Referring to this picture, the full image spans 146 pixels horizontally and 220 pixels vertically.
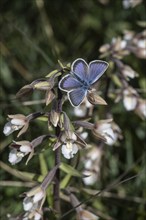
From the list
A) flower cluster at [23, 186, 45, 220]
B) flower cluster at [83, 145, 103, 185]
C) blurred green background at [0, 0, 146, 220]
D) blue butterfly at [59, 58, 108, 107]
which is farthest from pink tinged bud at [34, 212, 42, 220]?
flower cluster at [83, 145, 103, 185]

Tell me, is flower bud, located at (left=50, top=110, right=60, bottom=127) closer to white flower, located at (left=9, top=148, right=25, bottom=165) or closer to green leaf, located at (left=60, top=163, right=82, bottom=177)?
white flower, located at (left=9, top=148, right=25, bottom=165)

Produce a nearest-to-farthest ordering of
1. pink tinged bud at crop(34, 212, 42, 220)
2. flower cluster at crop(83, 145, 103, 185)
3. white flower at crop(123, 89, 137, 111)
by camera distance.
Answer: pink tinged bud at crop(34, 212, 42, 220), white flower at crop(123, 89, 137, 111), flower cluster at crop(83, 145, 103, 185)

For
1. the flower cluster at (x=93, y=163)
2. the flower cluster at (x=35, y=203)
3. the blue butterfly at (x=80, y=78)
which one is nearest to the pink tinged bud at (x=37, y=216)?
the flower cluster at (x=35, y=203)

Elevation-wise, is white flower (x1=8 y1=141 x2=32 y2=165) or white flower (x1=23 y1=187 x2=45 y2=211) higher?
white flower (x1=8 y1=141 x2=32 y2=165)

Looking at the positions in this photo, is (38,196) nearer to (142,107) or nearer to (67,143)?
(67,143)

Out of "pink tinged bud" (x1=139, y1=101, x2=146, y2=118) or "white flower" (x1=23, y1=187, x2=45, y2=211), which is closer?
"white flower" (x1=23, y1=187, x2=45, y2=211)

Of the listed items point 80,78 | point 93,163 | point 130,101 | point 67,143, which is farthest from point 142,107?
point 80,78

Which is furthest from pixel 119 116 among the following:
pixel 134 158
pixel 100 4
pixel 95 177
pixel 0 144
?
pixel 100 4

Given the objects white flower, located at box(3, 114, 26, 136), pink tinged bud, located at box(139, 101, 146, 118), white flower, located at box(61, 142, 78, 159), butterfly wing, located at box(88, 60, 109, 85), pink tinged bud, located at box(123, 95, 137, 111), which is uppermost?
butterfly wing, located at box(88, 60, 109, 85)

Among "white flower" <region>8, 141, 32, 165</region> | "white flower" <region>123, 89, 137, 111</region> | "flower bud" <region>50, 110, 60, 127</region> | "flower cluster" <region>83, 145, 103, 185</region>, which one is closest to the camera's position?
"flower bud" <region>50, 110, 60, 127</region>
